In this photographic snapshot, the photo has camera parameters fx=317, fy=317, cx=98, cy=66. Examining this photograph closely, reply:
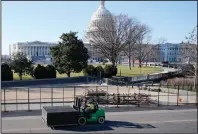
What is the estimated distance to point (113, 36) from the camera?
208ft

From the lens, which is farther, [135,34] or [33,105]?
[135,34]

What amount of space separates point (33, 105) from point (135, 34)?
148 feet

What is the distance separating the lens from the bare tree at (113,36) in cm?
6353

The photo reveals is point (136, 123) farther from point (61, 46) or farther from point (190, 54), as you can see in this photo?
point (61, 46)

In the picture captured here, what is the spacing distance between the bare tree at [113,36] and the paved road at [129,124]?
3879 centimetres

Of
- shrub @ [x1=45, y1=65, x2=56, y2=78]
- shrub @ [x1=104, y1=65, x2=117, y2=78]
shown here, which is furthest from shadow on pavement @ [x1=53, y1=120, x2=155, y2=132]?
shrub @ [x1=104, y1=65, x2=117, y2=78]

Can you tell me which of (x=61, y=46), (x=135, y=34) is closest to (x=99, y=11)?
(x=135, y=34)

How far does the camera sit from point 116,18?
218 ft

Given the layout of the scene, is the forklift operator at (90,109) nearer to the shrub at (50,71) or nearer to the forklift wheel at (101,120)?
the forklift wheel at (101,120)

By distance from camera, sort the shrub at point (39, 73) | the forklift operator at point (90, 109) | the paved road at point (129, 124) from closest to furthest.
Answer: the paved road at point (129, 124)
the forklift operator at point (90, 109)
the shrub at point (39, 73)

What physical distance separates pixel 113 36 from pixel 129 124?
144 feet

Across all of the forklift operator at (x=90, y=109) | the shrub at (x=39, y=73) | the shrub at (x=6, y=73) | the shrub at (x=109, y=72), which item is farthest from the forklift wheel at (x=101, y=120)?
the shrub at (x=109, y=72)

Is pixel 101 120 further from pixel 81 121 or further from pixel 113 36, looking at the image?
pixel 113 36

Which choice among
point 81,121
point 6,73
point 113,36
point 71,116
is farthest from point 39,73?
point 71,116
